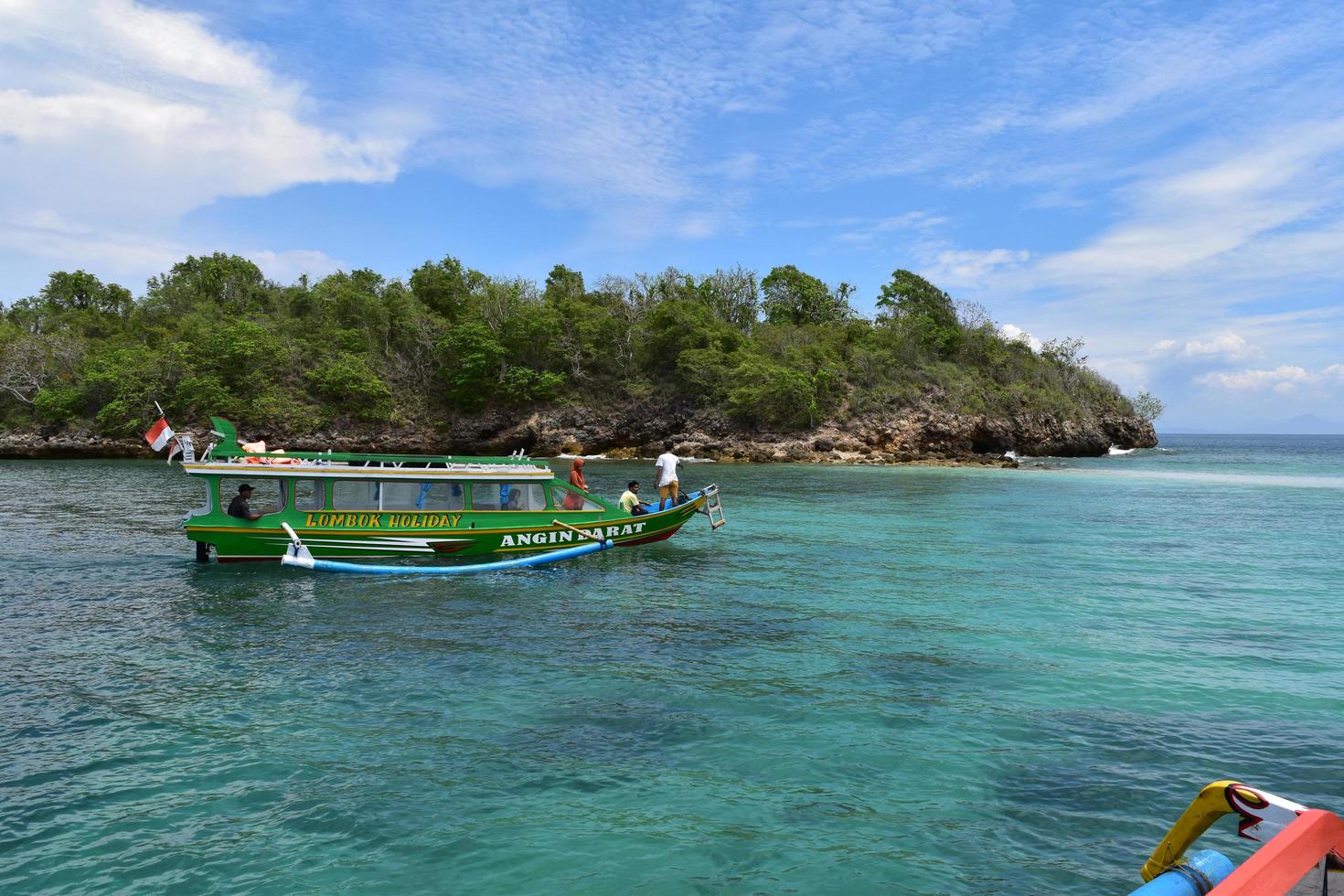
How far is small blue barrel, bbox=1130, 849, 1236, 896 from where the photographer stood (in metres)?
3.15

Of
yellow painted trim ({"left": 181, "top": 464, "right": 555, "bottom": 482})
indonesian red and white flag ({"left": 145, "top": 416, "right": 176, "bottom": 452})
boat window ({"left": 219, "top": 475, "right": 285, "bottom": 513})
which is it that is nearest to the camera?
indonesian red and white flag ({"left": 145, "top": 416, "right": 176, "bottom": 452})

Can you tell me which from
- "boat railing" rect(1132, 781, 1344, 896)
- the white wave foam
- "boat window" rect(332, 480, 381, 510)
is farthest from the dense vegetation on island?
"boat railing" rect(1132, 781, 1344, 896)

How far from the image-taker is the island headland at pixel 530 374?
66.6 meters

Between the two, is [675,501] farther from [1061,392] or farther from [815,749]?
[1061,392]

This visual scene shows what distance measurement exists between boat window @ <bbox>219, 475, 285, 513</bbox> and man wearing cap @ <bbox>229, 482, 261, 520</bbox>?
0.17 metres

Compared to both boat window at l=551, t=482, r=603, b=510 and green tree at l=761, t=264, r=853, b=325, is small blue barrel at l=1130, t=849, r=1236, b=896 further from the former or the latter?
green tree at l=761, t=264, r=853, b=325

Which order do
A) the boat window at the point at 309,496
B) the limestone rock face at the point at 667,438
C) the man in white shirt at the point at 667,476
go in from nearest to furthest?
1. the boat window at the point at 309,496
2. the man in white shirt at the point at 667,476
3. the limestone rock face at the point at 667,438

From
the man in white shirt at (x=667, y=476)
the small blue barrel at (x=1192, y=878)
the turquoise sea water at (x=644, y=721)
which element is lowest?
the turquoise sea water at (x=644, y=721)

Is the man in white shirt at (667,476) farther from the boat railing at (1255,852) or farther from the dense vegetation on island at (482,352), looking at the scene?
the dense vegetation on island at (482,352)

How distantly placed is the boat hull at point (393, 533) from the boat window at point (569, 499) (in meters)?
0.23

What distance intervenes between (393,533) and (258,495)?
11.4ft

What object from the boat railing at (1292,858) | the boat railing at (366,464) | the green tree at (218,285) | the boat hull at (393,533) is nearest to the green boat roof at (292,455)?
the boat railing at (366,464)

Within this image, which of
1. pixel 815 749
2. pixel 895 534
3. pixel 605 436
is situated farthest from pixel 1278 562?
pixel 605 436

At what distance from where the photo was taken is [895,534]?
82.8 feet
